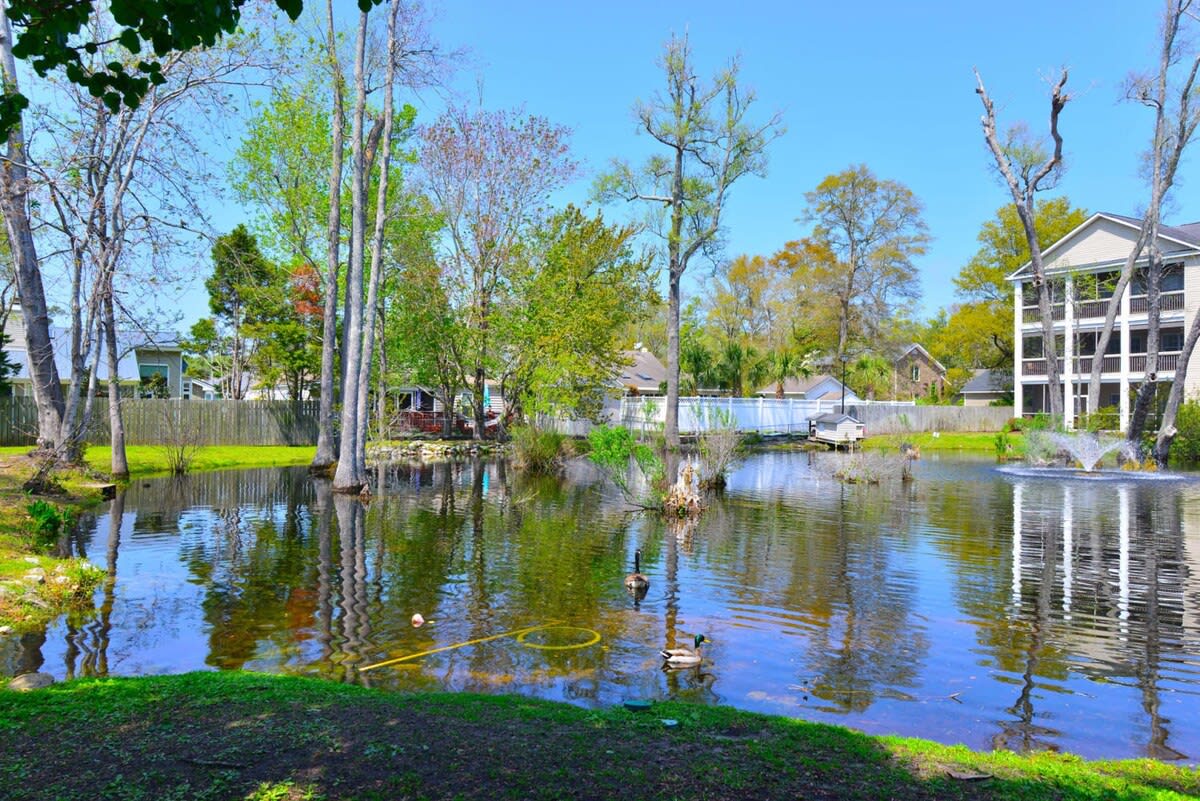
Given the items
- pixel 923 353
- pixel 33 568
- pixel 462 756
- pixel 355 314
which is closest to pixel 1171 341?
pixel 923 353

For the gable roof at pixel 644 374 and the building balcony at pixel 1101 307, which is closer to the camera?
the building balcony at pixel 1101 307

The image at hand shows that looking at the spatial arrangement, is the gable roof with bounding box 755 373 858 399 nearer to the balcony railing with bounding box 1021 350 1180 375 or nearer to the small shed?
the balcony railing with bounding box 1021 350 1180 375

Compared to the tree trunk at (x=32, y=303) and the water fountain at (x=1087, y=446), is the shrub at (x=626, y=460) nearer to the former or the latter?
the tree trunk at (x=32, y=303)

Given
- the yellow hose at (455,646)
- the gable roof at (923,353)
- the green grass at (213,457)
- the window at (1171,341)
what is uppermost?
the gable roof at (923,353)

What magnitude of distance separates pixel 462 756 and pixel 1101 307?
45.9 metres

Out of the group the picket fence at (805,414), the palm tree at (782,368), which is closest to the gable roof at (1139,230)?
the picket fence at (805,414)

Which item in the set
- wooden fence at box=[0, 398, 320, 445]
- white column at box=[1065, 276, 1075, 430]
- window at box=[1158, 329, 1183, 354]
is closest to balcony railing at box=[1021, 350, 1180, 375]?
window at box=[1158, 329, 1183, 354]

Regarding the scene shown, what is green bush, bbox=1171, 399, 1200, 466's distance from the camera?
1217 inches

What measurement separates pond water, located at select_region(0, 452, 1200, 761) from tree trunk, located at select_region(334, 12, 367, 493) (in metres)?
2.07

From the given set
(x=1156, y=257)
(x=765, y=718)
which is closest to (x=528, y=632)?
(x=765, y=718)

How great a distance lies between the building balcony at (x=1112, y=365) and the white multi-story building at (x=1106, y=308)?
4cm

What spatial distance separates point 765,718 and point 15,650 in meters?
6.40

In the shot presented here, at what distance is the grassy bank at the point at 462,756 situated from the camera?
12.5ft

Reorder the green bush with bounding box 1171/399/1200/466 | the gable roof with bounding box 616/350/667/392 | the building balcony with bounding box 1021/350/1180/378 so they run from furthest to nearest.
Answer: the gable roof with bounding box 616/350/667/392 → the building balcony with bounding box 1021/350/1180/378 → the green bush with bounding box 1171/399/1200/466
